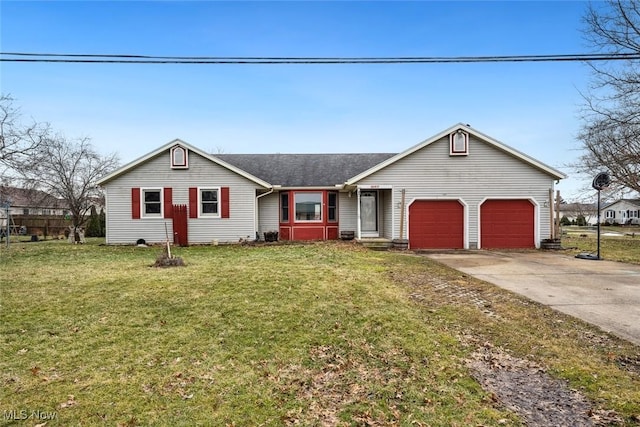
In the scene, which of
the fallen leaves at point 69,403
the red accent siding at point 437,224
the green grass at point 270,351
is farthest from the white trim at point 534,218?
the fallen leaves at point 69,403

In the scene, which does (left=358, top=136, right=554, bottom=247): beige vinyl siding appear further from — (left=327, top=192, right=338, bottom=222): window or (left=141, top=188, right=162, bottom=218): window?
(left=141, top=188, right=162, bottom=218): window

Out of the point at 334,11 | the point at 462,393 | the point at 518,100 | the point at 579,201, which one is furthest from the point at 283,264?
the point at 579,201

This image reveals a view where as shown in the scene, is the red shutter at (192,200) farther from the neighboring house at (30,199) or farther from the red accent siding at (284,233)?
the neighboring house at (30,199)

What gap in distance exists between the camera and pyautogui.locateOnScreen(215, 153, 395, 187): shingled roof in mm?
18625

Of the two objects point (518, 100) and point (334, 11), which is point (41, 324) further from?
point (518, 100)

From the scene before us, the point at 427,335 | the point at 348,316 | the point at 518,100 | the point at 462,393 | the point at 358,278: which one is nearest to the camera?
the point at 462,393

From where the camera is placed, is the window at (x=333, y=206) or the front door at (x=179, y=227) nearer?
the front door at (x=179, y=227)

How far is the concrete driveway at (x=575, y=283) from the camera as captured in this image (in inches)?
219

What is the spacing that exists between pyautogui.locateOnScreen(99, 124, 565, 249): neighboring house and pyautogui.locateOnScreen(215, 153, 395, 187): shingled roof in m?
0.17

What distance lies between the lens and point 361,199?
17.9 m

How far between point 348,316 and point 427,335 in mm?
1261

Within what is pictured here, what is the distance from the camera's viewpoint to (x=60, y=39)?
30.9 ft
